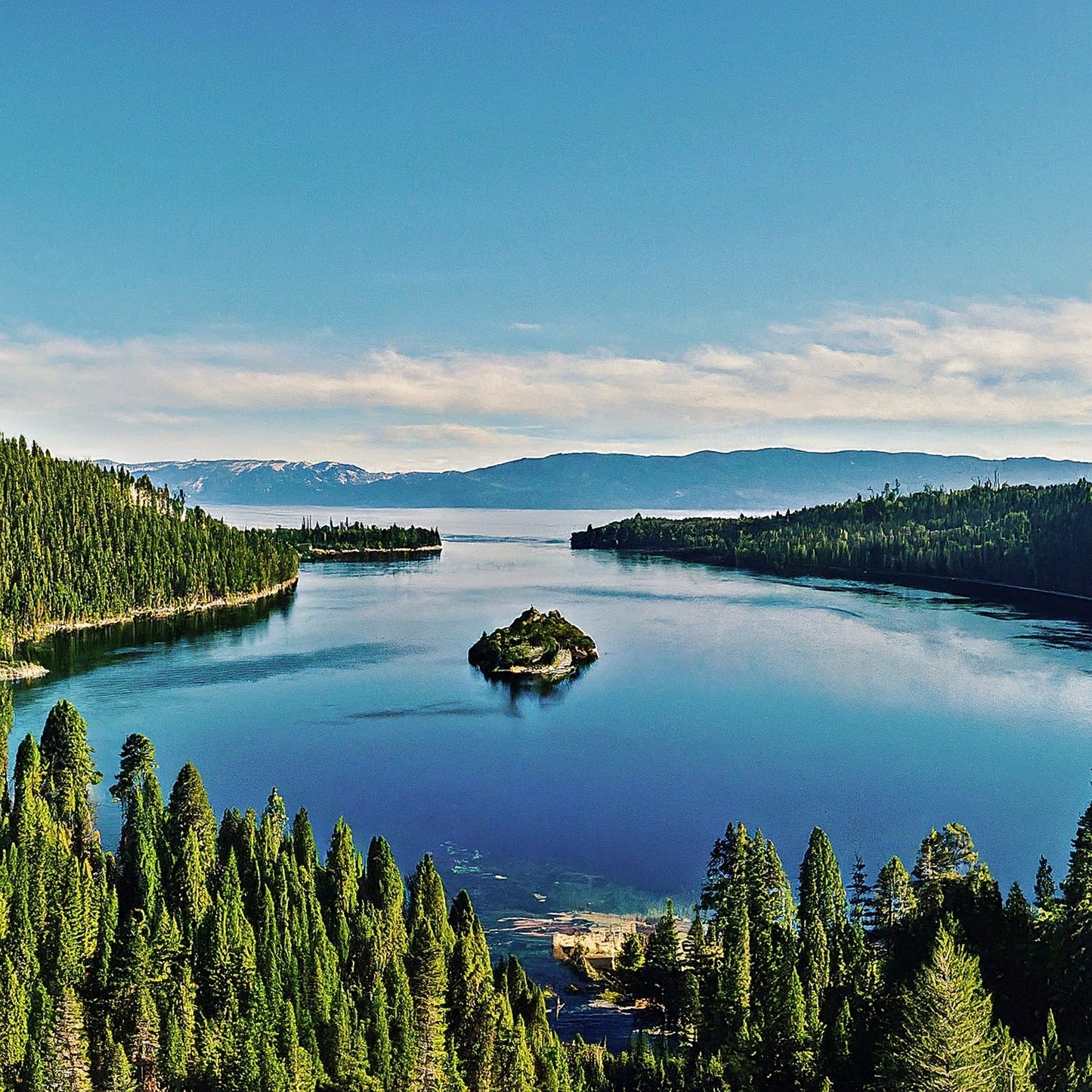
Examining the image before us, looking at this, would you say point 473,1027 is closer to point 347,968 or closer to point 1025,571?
point 347,968

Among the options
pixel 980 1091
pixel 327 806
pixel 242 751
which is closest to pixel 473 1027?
pixel 980 1091

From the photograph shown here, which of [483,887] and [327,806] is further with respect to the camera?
[327,806]

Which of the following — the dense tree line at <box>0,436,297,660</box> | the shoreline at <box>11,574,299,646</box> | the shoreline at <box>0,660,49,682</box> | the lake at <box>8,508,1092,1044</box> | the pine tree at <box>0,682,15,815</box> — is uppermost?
the dense tree line at <box>0,436,297,660</box>

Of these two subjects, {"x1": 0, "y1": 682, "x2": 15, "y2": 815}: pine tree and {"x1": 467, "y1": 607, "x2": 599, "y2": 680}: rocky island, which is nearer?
{"x1": 0, "y1": 682, "x2": 15, "y2": 815}: pine tree

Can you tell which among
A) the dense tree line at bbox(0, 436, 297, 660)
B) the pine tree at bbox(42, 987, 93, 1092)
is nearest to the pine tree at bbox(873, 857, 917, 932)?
the pine tree at bbox(42, 987, 93, 1092)

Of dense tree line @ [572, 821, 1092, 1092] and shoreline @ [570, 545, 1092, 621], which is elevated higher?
shoreline @ [570, 545, 1092, 621]

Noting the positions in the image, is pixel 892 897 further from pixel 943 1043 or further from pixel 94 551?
pixel 94 551

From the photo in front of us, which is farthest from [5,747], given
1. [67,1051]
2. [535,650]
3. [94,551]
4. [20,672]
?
[94,551]

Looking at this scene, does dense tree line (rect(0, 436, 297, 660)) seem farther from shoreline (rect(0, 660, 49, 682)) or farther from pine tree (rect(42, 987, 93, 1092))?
pine tree (rect(42, 987, 93, 1092))
